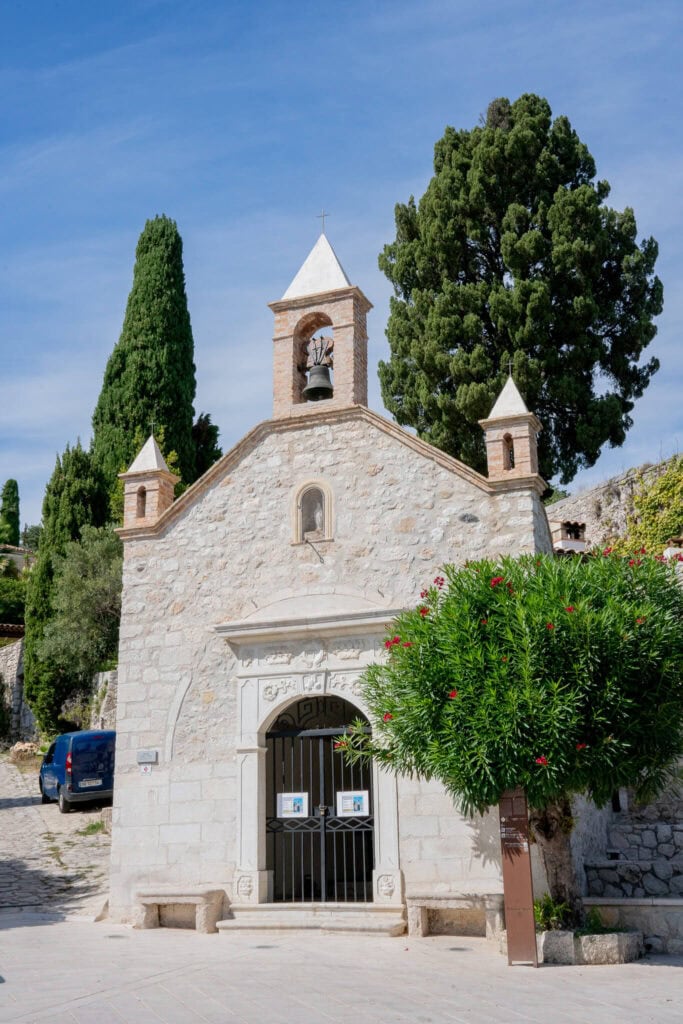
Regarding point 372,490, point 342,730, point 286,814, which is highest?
point 372,490

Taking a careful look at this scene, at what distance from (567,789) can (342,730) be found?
3.17m

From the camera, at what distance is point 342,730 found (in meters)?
11.0

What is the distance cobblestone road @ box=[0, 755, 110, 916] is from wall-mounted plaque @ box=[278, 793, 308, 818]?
2670 mm

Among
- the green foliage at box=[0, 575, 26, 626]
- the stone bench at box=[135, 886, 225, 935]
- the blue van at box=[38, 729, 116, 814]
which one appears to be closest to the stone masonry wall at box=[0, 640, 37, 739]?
the green foliage at box=[0, 575, 26, 626]

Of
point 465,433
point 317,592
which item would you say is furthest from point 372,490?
point 465,433

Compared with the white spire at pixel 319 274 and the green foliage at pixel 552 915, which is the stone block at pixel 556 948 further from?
the white spire at pixel 319 274

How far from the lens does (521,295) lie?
20.7 metres

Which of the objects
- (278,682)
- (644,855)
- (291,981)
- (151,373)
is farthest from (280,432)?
(151,373)

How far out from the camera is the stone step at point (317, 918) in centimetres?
999

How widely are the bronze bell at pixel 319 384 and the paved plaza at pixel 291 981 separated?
6568mm

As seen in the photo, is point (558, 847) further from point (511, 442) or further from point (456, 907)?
point (511, 442)

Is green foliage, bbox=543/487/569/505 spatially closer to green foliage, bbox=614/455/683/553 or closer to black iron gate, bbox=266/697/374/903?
green foliage, bbox=614/455/683/553

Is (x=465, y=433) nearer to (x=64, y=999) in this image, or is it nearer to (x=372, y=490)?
(x=372, y=490)

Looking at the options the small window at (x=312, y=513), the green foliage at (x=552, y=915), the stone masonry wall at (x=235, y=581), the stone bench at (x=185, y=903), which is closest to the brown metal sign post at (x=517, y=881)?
the green foliage at (x=552, y=915)
